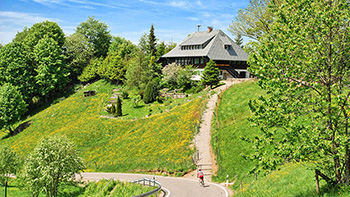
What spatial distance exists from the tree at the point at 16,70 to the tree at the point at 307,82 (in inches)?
2833

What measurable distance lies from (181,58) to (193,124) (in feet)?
110

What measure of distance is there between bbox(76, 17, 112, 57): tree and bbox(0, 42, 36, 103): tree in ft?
80.8

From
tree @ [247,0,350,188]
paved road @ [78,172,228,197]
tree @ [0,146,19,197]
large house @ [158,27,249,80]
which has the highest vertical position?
large house @ [158,27,249,80]

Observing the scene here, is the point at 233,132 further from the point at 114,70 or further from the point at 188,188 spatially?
the point at 114,70

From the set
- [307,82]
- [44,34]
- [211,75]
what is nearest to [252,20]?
[211,75]

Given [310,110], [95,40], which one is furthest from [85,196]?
[95,40]

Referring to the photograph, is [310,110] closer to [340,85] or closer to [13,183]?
[340,85]

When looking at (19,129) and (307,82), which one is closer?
(307,82)

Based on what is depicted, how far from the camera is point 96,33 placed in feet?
320

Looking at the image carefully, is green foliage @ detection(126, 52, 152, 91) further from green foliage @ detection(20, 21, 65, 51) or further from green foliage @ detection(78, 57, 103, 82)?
green foliage @ detection(20, 21, 65, 51)

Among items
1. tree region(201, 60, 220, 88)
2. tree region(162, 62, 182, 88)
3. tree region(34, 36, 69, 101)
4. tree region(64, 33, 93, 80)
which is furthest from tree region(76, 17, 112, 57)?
tree region(201, 60, 220, 88)

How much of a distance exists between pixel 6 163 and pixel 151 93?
1142 inches

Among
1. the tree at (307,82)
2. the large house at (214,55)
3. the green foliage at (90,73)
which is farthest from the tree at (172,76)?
the tree at (307,82)

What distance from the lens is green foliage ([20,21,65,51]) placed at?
81912mm
